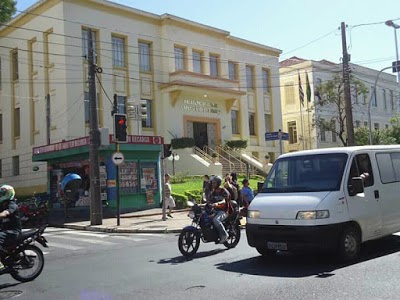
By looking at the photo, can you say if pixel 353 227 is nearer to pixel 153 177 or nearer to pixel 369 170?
pixel 369 170

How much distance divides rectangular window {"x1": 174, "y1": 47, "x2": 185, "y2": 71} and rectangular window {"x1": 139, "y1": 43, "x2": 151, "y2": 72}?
7.19 ft

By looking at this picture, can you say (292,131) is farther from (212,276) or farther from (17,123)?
(212,276)

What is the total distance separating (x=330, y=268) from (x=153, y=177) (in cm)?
1658

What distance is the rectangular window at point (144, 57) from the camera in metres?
34.8

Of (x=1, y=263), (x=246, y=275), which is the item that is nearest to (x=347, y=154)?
(x=246, y=275)

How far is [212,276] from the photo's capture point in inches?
320

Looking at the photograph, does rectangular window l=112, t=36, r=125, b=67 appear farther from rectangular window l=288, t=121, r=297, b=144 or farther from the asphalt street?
the asphalt street

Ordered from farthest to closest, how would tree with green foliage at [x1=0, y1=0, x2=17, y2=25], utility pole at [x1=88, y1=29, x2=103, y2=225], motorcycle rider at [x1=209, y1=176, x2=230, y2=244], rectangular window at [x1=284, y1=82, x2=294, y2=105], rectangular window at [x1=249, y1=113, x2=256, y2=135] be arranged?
rectangular window at [x1=284, y1=82, x2=294, y2=105] < rectangular window at [x1=249, y1=113, x2=256, y2=135] < tree with green foliage at [x1=0, y1=0, x2=17, y2=25] < utility pole at [x1=88, y1=29, x2=103, y2=225] < motorcycle rider at [x1=209, y1=176, x2=230, y2=244]

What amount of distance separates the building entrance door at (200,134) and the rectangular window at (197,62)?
4011 millimetres

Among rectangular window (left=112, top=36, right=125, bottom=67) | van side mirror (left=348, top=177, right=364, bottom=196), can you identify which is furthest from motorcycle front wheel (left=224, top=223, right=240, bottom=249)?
rectangular window (left=112, top=36, right=125, bottom=67)

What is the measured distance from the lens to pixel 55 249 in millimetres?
12641

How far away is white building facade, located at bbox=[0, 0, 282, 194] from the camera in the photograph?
31.1m

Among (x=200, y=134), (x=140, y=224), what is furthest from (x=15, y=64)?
(x=140, y=224)

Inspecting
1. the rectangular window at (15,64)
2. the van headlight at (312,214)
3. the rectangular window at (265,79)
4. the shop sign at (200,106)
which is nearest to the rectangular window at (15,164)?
the rectangular window at (15,64)
